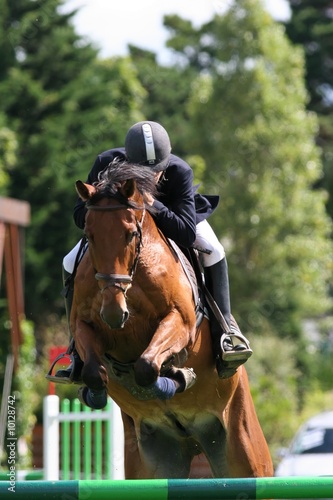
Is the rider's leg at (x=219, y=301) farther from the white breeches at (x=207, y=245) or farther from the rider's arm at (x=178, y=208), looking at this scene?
the rider's arm at (x=178, y=208)

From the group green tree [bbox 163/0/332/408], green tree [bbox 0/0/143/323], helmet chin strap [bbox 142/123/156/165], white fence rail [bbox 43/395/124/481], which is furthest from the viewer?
green tree [bbox 163/0/332/408]

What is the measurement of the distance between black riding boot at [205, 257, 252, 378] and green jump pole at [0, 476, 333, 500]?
1601 mm

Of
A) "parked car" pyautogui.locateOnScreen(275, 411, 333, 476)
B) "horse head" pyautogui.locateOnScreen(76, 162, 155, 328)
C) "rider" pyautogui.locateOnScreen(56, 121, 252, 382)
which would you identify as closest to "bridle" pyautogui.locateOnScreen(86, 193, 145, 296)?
"horse head" pyautogui.locateOnScreen(76, 162, 155, 328)

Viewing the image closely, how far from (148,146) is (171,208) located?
16.3 inches

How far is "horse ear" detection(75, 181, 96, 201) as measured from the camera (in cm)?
549

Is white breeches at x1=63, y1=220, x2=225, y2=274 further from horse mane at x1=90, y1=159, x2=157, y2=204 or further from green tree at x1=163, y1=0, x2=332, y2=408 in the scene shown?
green tree at x1=163, y1=0, x2=332, y2=408

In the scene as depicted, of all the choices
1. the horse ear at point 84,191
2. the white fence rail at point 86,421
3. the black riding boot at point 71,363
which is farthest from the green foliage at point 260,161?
the horse ear at point 84,191

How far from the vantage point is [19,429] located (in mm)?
17328

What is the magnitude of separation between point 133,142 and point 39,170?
Result: 2164 centimetres

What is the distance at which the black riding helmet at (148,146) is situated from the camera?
5824mm

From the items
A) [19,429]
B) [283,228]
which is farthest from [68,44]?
[19,429]

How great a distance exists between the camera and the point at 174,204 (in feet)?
19.7

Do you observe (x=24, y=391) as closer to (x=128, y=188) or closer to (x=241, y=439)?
(x=241, y=439)

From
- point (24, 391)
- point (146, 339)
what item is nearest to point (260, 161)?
point (24, 391)
